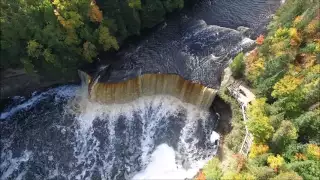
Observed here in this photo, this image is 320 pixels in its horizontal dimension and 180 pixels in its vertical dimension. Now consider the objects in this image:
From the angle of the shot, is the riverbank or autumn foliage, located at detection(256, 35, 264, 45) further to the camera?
the riverbank

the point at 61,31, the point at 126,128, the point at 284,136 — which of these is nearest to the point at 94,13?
the point at 61,31

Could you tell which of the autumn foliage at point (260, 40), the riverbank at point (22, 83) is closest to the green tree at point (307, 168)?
the autumn foliage at point (260, 40)

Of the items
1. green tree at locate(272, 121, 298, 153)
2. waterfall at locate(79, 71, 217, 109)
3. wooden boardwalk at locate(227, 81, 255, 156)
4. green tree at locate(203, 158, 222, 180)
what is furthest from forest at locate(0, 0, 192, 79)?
green tree at locate(272, 121, 298, 153)

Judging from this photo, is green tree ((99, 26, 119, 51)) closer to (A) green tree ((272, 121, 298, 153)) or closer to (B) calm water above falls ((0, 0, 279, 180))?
(B) calm water above falls ((0, 0, 279, 180))

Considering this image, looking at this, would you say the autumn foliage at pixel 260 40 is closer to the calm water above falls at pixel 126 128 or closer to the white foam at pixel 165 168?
the calm water above falls at pixel 126 128

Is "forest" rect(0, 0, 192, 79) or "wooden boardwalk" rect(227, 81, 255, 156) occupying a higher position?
"forest" rect(0, 0, 192, 79)

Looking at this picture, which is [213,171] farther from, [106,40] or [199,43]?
[106,40]

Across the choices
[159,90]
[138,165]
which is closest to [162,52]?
[159,90]
